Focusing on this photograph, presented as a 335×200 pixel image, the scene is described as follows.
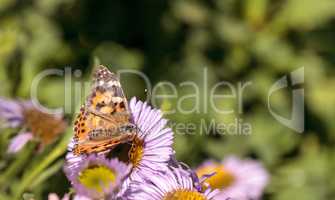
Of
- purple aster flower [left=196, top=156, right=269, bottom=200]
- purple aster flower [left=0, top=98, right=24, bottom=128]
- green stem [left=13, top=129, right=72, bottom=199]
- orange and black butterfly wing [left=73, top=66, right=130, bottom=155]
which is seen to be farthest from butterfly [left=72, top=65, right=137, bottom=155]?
purple aster flower [left=196, top=156, right=269, bottom=200]

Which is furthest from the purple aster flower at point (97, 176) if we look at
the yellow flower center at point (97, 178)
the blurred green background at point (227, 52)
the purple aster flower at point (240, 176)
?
the blurred green background at point (227, 52)

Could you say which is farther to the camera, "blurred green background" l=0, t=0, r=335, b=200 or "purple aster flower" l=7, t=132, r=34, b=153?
"blurred green background" l=0, t=0, r=335, b=200

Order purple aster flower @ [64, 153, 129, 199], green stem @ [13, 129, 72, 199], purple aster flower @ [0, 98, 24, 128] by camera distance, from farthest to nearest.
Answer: purple aster flower @ [0, 98, 24, 128] → green stem @ [13, 129, 72, 199] → purple aster flower @ [64, 153, 129, 199]

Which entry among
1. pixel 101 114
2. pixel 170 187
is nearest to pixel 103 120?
pixel 101 114

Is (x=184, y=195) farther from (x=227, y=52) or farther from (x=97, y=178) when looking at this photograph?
(x=227, y=52)

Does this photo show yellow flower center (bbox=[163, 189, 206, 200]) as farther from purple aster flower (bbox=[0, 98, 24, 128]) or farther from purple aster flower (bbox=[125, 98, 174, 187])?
purple aster flower (bbox=[0, 98, 24, 128])

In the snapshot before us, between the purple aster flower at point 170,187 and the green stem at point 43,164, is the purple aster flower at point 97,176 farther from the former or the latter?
the green stem at point 43,164
